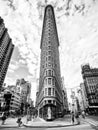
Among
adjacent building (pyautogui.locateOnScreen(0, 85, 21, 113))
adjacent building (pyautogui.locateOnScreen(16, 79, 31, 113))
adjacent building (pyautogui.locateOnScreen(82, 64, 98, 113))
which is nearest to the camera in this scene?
adjacent building (pyautogui.locateOnScreen(0, 85, 21, 113))

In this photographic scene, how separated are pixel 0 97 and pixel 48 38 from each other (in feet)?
197

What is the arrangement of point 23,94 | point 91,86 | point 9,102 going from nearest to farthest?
1. point 9,102
2. point 91,86
3. point 23,94

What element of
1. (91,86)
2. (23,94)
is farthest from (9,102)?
(91,86)

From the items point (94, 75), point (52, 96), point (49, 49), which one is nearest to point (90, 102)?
point (94, 75)

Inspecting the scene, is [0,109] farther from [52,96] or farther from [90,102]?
[90,102]

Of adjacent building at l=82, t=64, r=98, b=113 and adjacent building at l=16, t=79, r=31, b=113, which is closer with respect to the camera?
adjacent building at l=82, t=64, r=98, b=113

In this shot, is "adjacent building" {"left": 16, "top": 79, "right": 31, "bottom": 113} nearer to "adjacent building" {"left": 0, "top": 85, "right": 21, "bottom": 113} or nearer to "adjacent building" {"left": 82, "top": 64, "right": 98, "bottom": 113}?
"adjacent building" {"left": 0, "top": 85, "right": 21, "bottom": 113}

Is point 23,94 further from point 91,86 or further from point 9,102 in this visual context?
point 91,86

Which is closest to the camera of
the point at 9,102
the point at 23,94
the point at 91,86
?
the point at 9,102

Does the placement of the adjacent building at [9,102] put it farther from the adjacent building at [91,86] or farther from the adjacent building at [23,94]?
the adjacent building at [91,86]

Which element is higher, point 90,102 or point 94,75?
point 94,75

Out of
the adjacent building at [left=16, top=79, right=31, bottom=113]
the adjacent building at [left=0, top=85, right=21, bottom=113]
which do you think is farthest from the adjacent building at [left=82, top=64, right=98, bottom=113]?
the adjacent building at [left=0, top=85, right=21, bottom=113]

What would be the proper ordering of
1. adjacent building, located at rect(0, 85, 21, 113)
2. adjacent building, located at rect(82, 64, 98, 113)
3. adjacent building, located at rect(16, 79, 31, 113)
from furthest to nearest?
1. adjacent building, located at rect(16, 79, 31, 113)
2. adjacent building, located at rect(82, 64, 98, 113)
3. adjacent building, located at rect(0, 85, 21, 113)

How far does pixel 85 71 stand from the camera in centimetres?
9331
